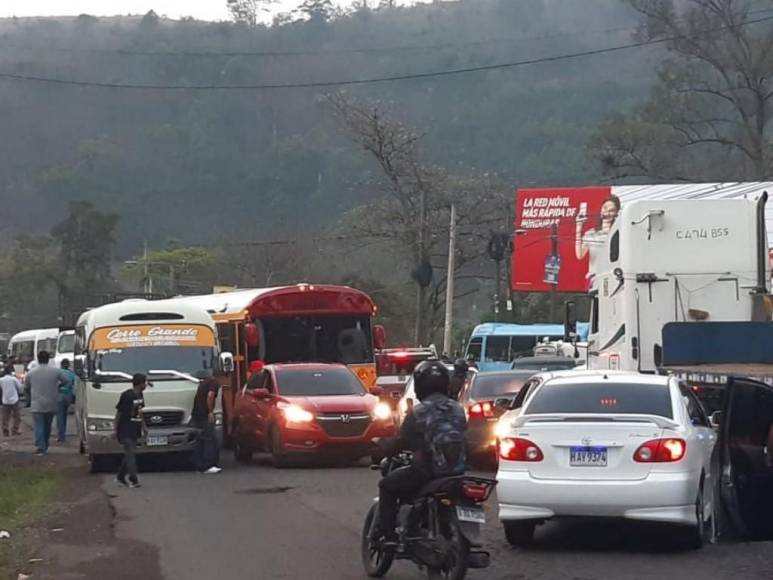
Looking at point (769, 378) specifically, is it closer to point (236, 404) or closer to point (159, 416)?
point (159, 416)

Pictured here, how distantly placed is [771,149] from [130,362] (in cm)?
3607

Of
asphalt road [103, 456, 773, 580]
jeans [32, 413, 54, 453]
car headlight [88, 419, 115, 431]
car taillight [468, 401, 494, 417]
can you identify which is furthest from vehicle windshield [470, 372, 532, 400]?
jeans [32, 413, 54, 453]

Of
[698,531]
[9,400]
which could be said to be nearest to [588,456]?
[698,531]

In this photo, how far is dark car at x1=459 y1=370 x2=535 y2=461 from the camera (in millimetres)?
18984

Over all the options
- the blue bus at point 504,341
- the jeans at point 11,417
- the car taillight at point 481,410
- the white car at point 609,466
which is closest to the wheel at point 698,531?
the white car at point 609,466

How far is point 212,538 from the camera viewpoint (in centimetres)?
1334

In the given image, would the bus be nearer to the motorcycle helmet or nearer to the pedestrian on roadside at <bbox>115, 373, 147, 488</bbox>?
the pedestrian on roadside at <bbox>115, 373, 147, 488</bbox>

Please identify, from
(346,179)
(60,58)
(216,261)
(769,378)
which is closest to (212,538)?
(769,378)

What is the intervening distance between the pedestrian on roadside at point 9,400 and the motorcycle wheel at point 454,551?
74.9 feet

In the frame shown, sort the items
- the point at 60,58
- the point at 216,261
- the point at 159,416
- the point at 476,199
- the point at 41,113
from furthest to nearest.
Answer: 1. the point at 60,58
2. the point at 41,113
3. the point at 216,261
4. the point at 476,199
5. the point at 159,416

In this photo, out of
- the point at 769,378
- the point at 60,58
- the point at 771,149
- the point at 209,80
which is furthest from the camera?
the point at 60,58

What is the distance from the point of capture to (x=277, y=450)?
21.0 metres

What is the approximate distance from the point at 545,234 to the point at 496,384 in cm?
3457

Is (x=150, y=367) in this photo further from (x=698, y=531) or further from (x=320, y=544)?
(x=698, y=531)
